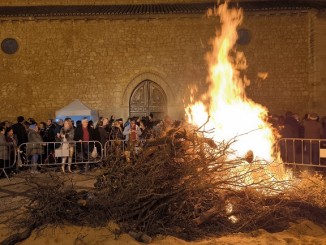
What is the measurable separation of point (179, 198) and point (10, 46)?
15.8 metres

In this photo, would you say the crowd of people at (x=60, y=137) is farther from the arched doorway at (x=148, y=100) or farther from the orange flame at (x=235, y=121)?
the arched doorway at (x=148, y=100)

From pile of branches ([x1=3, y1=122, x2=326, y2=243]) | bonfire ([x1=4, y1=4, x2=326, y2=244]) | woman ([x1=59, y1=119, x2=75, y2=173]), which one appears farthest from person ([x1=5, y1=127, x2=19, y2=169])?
pile of branches ([x1=3, y1=122, x2=326, y2=243])

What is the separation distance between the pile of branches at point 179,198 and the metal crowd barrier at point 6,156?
159 inches

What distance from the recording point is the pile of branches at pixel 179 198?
239 inches

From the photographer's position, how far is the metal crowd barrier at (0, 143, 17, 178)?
398 inches

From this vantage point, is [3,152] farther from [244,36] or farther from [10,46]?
[244,36]

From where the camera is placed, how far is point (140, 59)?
1930 centimetres

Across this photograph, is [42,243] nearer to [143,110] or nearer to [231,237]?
[231,237]

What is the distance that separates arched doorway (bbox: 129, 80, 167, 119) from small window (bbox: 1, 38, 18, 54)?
20.0 feet

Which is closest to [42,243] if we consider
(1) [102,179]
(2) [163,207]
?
(1) [102,179]

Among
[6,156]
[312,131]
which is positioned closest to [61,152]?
[6,156]

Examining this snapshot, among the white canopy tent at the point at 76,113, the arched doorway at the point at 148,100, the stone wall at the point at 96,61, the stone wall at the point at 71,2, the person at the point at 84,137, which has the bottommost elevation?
the person at the point at 84,137

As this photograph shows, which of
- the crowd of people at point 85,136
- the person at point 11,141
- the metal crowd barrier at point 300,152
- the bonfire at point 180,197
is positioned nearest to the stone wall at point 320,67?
the crowd of people at point 85,136

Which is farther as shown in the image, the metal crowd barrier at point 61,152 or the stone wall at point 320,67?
the stone wall at point 320,67
